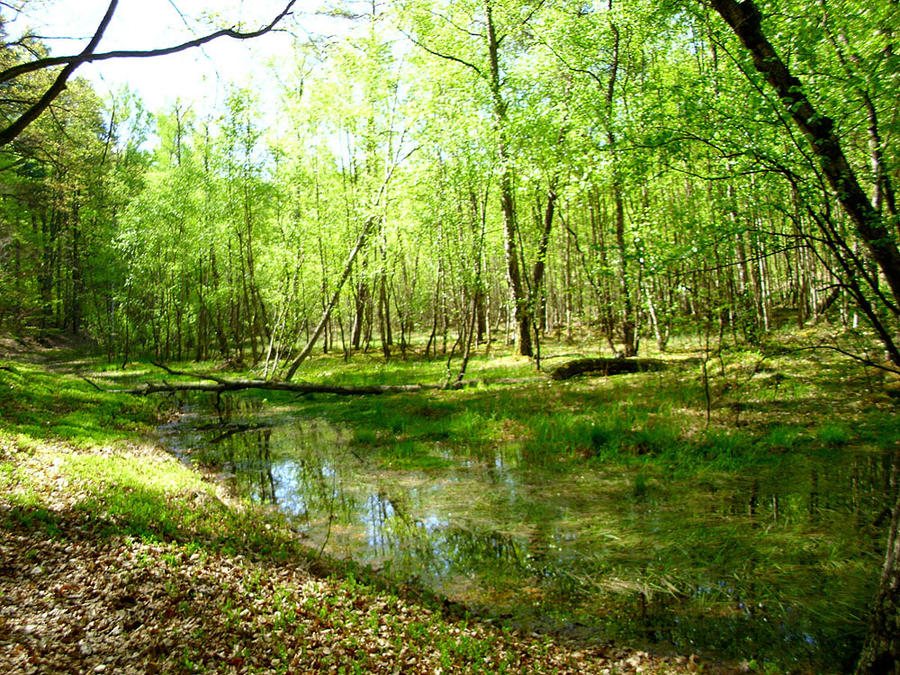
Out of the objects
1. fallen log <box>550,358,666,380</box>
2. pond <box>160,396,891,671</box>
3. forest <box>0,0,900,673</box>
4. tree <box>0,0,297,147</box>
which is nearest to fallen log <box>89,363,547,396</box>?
forest <box>0,0,900,673</box>

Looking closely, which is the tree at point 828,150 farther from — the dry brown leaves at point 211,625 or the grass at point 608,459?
the dry brown leaves at point 211,625

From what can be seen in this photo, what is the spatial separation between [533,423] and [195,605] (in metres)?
9.26

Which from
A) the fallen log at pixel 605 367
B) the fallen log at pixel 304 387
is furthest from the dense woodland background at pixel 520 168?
the fallen log at pixel 304 387

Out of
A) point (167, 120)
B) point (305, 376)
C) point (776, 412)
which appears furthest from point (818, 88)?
point (167, 120)

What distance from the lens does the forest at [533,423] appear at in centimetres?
504

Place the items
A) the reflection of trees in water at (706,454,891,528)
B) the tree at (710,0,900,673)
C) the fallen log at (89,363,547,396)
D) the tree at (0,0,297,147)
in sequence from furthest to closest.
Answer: the fallen log at (89,363,547,396) < the tree at (0,0,297,147) < the reflection of trees in water at (706,454,891,528) < the tree at (710,0,900,673)

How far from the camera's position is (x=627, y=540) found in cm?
698

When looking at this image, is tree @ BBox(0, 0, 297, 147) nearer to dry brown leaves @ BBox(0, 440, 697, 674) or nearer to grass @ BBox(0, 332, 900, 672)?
grass @ BBox(0, 332, 900, 672)

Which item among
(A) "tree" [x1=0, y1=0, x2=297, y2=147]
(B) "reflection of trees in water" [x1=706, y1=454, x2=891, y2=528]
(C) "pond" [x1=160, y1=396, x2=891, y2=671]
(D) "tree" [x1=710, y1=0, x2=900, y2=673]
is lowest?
(C) "pond" [x1=160, y1=396, x2=891, y2=671]

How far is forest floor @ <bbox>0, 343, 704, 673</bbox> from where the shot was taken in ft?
14.6

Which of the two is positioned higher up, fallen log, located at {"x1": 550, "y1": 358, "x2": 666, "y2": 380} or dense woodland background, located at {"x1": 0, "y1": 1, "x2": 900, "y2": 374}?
dense woodland background, located at {"x1": 0, "y1": 1, "x2": 900, "y2": 374}

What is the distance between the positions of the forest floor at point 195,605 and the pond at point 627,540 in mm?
638

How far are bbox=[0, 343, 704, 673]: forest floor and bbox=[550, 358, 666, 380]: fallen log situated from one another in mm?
11470

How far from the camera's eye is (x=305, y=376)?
85.3ft
